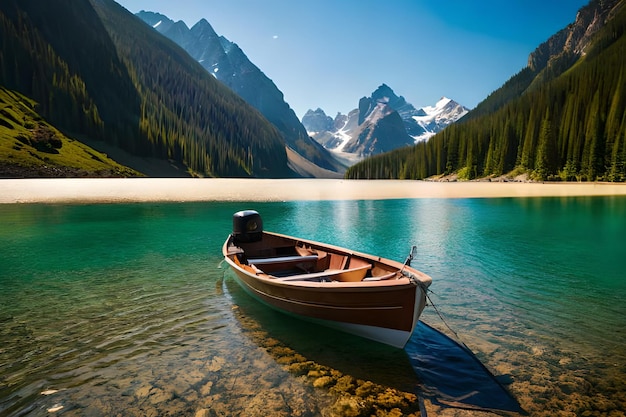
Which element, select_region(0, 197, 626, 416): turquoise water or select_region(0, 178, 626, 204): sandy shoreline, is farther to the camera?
select_region(0, 178, 626, 204): sandy shoreline

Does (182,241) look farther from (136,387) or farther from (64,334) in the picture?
(136,387)

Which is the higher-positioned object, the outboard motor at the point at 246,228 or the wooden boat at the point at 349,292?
the outboard motor at the point at 246,228

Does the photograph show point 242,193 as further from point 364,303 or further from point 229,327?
point 364,303

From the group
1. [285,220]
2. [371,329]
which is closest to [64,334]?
[371,329]

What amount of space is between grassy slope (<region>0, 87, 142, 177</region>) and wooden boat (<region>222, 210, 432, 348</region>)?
12479 centimetres

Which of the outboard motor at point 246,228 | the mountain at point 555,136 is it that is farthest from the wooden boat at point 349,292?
the mountain at point 555,136

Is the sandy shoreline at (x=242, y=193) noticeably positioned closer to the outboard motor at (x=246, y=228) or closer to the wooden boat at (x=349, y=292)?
the outboard motor at (x=246, y=228)

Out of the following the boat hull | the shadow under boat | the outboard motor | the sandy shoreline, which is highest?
the sandy shoreline

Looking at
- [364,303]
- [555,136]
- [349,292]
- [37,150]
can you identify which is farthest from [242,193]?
[37,150]

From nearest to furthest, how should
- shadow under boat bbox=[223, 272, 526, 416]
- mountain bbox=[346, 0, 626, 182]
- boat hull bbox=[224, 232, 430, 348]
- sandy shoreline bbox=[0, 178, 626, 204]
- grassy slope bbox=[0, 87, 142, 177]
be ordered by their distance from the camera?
shadow under boat bbox=[223, 272, 526, 416] < boat hull bbox=[224, 232, 430, 348] < sandy shoreline bbox=[0, 178, 626, 204] < mountain bbox=[346, 0, 626, 182] < grassy slope bbox=[0, 87, 142, 177]

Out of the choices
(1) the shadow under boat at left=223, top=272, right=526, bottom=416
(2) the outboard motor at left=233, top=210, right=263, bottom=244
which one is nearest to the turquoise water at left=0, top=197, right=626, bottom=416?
(1) the shadow under boat at left=223, top=272, right=526, bottom=416

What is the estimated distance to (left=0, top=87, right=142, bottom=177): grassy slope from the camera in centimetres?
11012

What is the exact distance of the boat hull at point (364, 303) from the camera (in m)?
8.17

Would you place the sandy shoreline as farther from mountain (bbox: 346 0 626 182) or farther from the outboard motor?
the outboard motor
